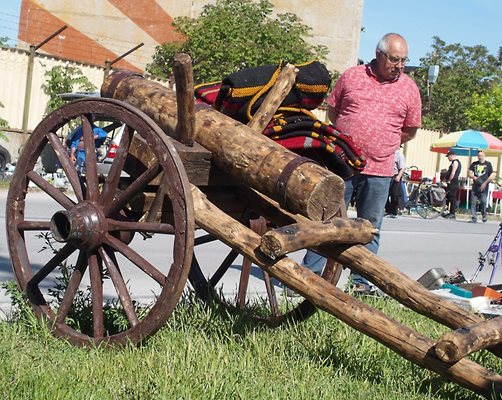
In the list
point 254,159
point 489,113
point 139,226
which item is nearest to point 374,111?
point 254,159

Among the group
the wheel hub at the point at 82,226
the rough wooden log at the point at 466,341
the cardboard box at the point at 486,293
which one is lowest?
the cardboard box at the point at 486,293

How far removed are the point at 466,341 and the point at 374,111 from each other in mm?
3585

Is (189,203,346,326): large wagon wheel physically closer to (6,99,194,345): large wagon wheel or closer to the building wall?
(6,99,194,345): large wagon wheel

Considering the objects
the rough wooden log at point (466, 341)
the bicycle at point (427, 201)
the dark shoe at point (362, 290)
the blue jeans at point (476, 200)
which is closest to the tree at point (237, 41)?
the bicycle at point (427, 201)

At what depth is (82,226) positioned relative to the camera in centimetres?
468

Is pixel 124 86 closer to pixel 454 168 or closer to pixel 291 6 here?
pixel 454 168

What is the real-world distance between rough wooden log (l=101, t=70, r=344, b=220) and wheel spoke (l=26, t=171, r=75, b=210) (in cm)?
65

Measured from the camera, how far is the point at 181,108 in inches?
187

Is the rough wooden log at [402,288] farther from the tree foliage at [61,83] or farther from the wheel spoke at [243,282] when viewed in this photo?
the tree foliage at [61,83]

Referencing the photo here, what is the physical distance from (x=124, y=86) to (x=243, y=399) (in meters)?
2.23

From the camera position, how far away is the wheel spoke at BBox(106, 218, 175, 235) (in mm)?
4516

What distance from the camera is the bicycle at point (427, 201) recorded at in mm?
23766

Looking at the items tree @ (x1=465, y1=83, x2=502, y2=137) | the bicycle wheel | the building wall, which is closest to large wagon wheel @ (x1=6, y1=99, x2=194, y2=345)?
the bicycle wheel

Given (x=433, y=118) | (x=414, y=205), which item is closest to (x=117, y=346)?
(x=414, y=205)
